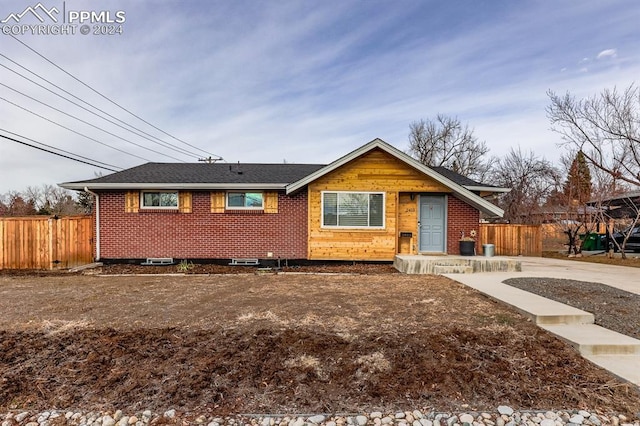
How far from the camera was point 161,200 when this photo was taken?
10.8m

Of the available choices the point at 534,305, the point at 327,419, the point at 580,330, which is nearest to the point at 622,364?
the point at 580,330

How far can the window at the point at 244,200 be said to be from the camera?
1071 centimetres

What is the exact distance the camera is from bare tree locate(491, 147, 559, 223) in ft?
81.3

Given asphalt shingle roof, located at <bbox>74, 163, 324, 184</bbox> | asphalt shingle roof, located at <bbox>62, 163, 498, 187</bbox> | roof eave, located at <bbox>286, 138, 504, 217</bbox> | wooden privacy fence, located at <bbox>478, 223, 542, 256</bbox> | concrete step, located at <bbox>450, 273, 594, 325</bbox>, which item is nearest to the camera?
concrete step, located at <bbox>450, 273, 594, 325</bbox>

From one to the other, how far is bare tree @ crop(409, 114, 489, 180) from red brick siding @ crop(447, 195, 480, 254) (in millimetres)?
21737

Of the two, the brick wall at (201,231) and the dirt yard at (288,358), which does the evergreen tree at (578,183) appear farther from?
the dirt yard at (288,358)

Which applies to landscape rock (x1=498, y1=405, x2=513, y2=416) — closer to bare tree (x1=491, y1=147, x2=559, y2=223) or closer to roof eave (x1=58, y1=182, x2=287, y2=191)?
roof eave (x1=58, y1=182, x2=287, y2=191)

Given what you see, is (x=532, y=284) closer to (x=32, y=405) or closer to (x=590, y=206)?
(x=32, y=405)

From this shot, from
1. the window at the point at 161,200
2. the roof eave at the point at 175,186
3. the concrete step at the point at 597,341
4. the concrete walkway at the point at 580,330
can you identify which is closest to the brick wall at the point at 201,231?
the window at the point at 161,200

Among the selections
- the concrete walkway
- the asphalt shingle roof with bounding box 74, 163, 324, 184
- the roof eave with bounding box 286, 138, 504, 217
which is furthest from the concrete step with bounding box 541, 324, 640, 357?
the asphalt shingle roof with bounding box 74, 163, 324, 184

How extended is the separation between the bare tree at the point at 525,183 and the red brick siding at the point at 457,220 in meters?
16.9

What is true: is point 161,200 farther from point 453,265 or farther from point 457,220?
point 457,220

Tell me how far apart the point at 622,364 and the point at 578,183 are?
51.9ft

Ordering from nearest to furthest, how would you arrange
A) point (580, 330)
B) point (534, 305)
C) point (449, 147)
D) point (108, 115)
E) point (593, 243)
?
point (580, 330)
point (534, 305)
point (593, 243)
point (108, 115)
point (449, 147)
